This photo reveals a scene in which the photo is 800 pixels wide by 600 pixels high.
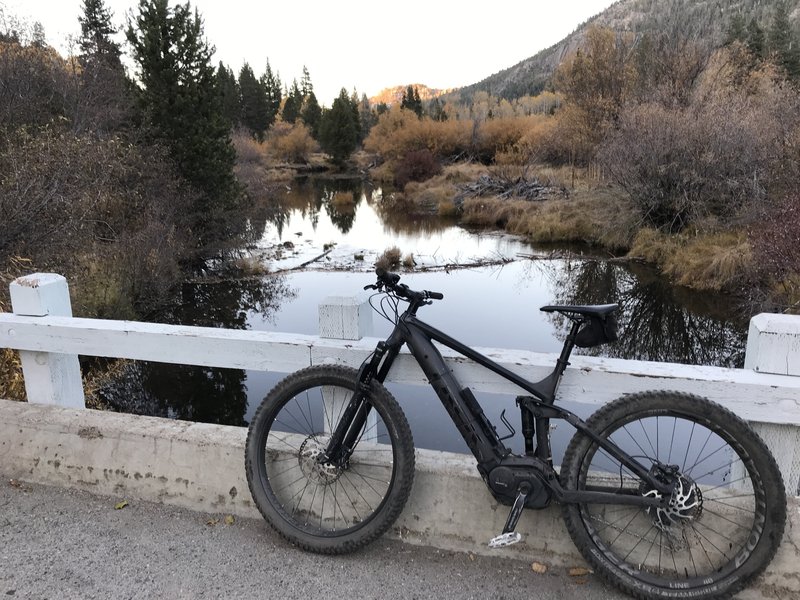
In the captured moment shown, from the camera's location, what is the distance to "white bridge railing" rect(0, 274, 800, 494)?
250cm

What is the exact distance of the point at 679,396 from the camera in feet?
7.91

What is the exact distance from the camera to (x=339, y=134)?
74.9 meters

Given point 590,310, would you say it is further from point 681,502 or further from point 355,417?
point 355,417

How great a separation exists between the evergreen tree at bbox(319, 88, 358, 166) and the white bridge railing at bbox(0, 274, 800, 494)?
72.5 metres

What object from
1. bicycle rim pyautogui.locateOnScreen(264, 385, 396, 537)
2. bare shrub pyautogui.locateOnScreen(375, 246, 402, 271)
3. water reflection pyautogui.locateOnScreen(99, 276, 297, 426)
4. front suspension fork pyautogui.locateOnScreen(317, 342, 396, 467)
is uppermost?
front suspension fork pyautogui.locateOnScreen(317, 342, 396, 467)

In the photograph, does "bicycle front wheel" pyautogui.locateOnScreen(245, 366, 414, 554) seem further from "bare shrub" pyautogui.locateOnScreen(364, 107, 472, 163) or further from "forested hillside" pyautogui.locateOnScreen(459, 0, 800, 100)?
"forested hillside" pyautogui.locateOnScreen(459, 0, 800, 100)

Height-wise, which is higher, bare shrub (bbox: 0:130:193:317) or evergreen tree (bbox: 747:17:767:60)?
evergreen tree (bbox: 747:17:767:60)

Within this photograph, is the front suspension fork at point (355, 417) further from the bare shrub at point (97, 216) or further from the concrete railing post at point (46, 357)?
the bare shrub at point (97, 216)

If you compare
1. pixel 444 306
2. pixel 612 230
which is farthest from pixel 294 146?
pixel 444 306

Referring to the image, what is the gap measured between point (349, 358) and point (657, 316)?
494 inches

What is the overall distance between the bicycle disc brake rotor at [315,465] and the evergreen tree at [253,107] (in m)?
82.1

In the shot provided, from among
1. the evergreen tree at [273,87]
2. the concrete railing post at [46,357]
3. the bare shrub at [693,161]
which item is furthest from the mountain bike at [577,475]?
the evergreen tree at [273,87]

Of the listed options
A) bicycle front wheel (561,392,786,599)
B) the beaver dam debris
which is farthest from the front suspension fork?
the beaver dam debris

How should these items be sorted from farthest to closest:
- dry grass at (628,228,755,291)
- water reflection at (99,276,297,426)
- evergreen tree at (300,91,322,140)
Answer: evergreen tree at (300,91,322,140), dry grass at (628,228,755,291), water reflection at (99,276,297,426)
